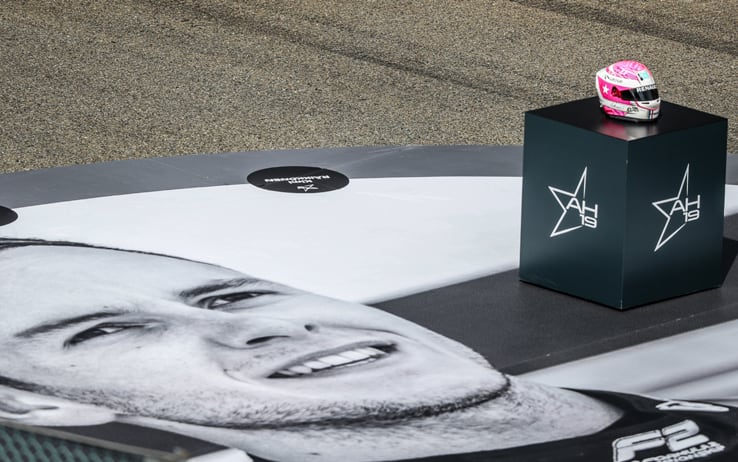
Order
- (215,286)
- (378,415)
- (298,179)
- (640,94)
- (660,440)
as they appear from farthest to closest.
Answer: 1. (298,179)
2. (215,286)
3. (640,94)
4. (378,415)
5. (660,440)

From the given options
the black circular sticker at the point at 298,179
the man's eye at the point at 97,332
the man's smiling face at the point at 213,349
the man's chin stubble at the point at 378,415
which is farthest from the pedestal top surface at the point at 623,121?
the man's eye at the point at 97,332

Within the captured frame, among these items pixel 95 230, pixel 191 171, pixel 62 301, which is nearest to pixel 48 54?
pixel 191 171

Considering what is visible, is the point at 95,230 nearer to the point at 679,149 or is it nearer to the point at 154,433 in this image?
the point at 154,433

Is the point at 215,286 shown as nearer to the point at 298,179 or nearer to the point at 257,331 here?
the point at 257,331

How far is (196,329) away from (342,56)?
141 inches

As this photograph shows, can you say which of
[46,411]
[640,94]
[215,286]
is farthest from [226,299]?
[640,94]

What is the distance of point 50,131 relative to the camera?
5.93m

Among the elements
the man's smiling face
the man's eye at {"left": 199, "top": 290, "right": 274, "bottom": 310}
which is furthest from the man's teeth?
the man's eye at {"left": 199, "top": 290, "right": 274, "bottom": 310}

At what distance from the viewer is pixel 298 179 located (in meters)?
4.93

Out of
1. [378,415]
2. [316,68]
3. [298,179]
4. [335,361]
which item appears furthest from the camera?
[316,68]

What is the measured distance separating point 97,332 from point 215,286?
1.42ft

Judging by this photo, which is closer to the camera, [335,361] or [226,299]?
[335,361]

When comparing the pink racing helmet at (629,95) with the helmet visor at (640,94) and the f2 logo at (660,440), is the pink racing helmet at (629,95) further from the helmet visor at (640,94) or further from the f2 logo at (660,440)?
the f2 logo at (660,440)

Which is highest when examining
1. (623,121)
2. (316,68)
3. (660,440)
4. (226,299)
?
(316,68)
